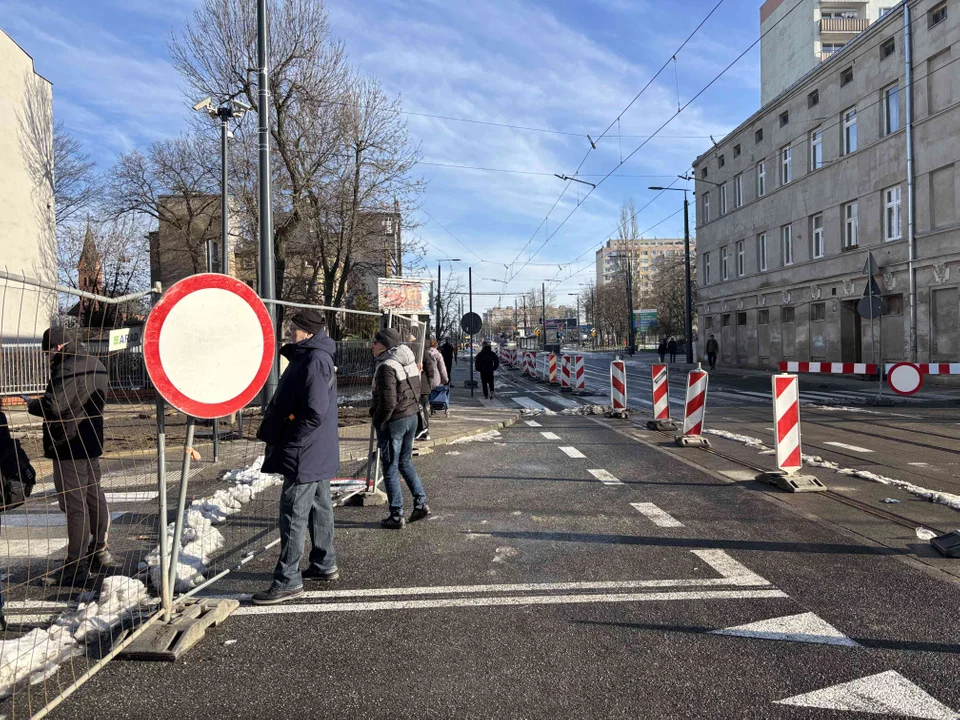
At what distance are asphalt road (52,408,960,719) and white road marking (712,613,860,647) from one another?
0.01 m

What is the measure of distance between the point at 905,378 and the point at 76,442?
668 inches

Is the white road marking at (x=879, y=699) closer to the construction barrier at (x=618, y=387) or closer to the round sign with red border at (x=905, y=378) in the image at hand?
the construction barrier at (x=618, y=387)

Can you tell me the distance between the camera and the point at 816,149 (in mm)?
30406

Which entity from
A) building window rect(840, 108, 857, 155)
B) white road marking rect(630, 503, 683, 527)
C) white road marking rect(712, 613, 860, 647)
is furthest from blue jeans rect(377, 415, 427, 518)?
building window rect(840, 108, 857, 155)

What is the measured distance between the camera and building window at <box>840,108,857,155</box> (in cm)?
2739

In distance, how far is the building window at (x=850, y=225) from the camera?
27484mm

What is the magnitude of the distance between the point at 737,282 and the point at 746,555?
3580 cm

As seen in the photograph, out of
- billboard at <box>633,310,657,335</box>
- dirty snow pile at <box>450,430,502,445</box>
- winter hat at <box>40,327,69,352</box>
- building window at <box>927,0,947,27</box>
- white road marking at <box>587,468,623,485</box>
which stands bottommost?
white road marking at <box>587,468,623,485</box>

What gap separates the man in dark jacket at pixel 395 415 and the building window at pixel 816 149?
28828mm

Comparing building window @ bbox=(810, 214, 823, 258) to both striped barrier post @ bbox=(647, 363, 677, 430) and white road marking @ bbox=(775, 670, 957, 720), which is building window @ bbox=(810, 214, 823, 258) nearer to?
striped barrier post @ bbox=(647, 363, 677, 430)

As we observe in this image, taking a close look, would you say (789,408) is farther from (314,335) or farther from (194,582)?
(194,582)

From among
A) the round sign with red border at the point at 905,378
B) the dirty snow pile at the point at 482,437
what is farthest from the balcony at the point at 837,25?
Answer: the dirty snow pile at the point at 482,437

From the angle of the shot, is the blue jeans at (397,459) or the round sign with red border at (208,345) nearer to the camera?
the round sign with red border at (208,345)

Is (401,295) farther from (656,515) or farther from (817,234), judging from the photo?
(817,234)
